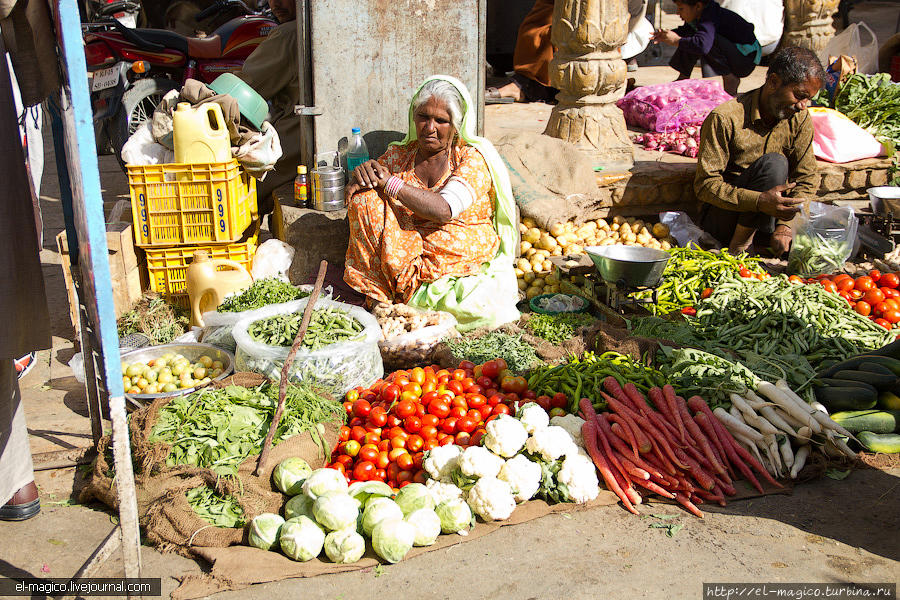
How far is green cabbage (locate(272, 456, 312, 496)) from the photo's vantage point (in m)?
Result: 3.07

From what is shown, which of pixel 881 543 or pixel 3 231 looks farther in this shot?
pixel 881 543

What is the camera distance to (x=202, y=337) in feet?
14.4

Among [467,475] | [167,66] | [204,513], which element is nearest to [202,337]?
[204,513]

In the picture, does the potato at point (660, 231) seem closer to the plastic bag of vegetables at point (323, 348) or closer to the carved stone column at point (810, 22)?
the plastic bag of vegetables at point (323, 348)

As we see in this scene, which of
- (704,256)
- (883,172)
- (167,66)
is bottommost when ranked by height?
(704,256)

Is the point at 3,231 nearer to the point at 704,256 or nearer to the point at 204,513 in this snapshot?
the point at 204,513

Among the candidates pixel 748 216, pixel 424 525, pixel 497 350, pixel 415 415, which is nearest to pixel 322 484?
pixel 424 525

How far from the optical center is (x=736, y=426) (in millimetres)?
3434

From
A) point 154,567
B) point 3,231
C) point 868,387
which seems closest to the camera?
point 3,231

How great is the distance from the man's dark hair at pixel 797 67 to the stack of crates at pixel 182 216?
3818 millimetres

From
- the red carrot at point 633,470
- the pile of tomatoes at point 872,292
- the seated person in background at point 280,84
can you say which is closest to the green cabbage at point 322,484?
the red carrot at point 633,470

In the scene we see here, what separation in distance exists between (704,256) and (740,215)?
754mm

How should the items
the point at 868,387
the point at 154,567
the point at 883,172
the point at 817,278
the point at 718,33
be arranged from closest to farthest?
the point at 154,567
the point at 868,387
the point at 817,278
the point at 883,172
the point at 718,33

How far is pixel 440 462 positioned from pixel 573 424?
2.19ft
